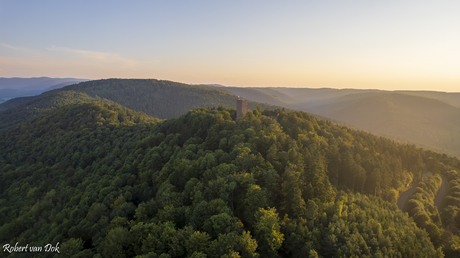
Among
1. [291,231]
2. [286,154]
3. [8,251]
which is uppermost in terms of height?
[286,154]

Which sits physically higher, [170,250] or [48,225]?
[170,250]

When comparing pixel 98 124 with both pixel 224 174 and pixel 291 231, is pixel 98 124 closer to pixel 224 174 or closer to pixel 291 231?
pixel 224 174

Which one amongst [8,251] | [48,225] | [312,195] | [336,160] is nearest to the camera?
[312,195]

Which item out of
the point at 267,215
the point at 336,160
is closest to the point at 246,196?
the point at 267,215

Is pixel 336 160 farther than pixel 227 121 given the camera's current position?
No

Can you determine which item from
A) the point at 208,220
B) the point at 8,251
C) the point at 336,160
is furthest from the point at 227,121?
the point at 8,251

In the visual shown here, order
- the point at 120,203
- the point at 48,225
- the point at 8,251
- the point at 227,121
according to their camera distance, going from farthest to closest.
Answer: the point at 227,121 → the point at 48,225 → the point at 120,203 → the point at 8,251
